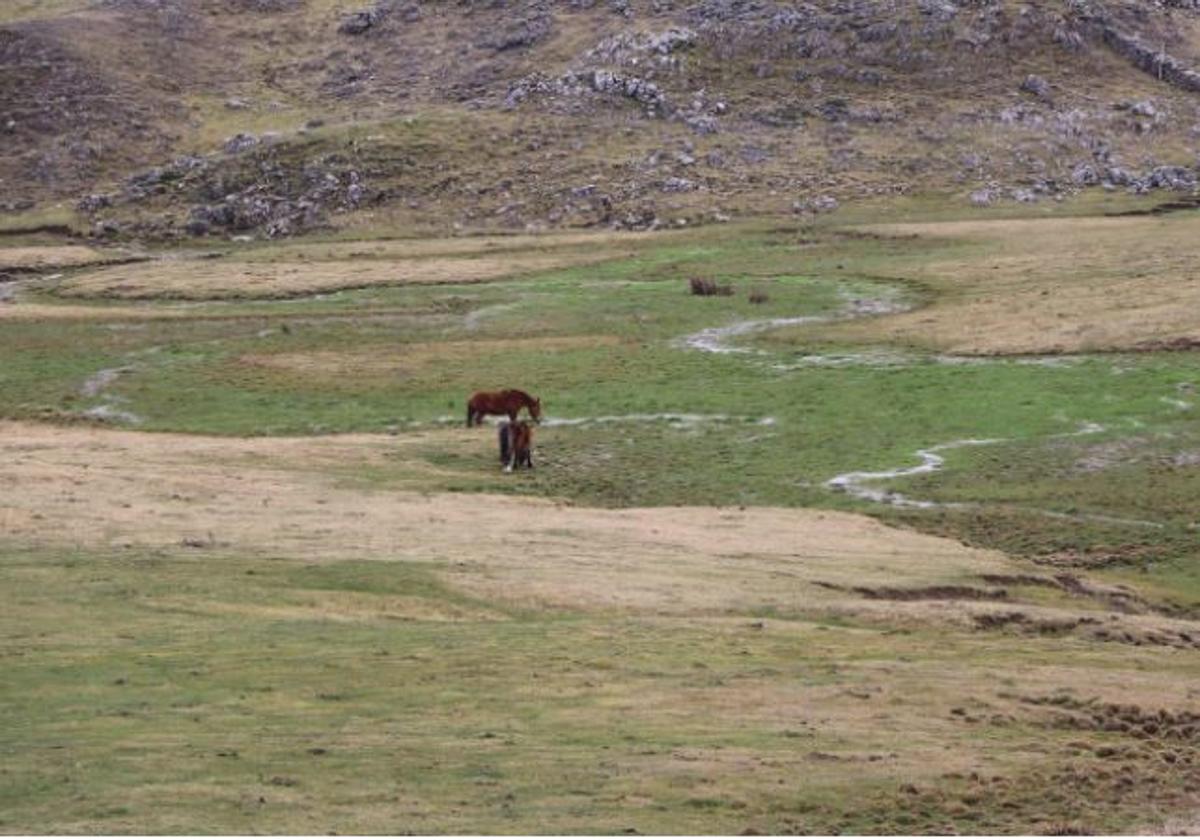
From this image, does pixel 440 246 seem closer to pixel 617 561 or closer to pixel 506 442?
pixel 506 442

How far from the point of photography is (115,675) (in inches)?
1042

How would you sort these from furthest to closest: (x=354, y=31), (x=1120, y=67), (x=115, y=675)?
(x=354, y=31)
(x=1120, y=67)
(x=115, y=675)

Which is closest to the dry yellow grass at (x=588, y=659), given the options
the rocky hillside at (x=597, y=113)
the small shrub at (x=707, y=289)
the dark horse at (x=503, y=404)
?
the dark horse at (x=503, y=404)

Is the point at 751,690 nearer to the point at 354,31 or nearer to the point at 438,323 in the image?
the point at 438,323

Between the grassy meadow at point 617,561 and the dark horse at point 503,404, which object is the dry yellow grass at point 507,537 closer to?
the grassy meadow at point 617,561

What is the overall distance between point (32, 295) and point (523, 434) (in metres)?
46.2

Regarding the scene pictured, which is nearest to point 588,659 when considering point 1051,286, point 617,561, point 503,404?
point 617,561

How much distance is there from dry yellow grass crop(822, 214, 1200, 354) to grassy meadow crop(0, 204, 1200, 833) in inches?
12.1

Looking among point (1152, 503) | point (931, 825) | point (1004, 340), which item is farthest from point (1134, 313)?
point (931, 825)

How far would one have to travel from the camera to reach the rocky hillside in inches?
4139

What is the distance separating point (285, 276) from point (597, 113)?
98.0 feet

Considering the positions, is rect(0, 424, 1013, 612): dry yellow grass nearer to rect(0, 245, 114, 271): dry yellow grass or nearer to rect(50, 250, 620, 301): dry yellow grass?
rect(50, 250, 620, 301): dry yellow grass

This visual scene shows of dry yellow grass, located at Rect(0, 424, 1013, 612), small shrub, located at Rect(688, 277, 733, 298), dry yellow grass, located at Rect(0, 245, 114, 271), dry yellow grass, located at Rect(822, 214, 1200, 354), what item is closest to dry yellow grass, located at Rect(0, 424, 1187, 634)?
dry yellow grass, located at Rect(0, 424, 1013, 612)

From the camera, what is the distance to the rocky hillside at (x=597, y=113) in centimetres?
10512
